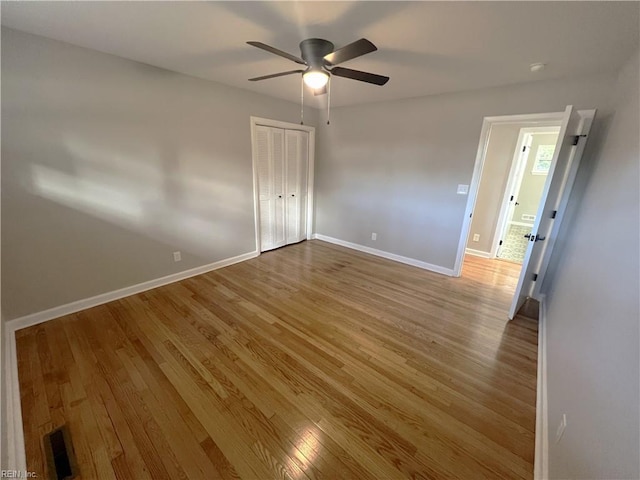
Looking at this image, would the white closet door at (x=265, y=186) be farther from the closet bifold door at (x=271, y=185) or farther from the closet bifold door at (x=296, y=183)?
the closet bifold door at (x=296, y=183)

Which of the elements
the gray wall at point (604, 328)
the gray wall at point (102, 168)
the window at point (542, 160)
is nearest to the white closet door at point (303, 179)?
the gray wall at point (102, 168)

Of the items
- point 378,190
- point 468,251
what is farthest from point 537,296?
point 378,190

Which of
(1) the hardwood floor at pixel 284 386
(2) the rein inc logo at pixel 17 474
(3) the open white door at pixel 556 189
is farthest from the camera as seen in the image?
(3) the open white door at pixel 556 189

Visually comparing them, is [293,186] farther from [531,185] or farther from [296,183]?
[531,185]

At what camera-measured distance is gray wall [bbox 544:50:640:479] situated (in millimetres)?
837

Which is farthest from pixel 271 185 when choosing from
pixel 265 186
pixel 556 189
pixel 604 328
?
pixel 604 328

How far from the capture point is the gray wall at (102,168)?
206cm

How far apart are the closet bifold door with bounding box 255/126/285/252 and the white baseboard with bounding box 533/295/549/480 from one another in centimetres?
364

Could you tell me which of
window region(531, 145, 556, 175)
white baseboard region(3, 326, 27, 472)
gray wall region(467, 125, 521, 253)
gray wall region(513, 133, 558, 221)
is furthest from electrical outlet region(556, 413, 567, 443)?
window region(531, 145, 556, 175)

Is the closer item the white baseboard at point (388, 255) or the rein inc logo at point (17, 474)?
the rein inc logo at point (17, 474)

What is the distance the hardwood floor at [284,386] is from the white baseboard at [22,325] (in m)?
0.05

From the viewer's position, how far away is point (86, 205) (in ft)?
7.96

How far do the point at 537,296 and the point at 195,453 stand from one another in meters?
3.77

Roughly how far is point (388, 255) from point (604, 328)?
315 cm
